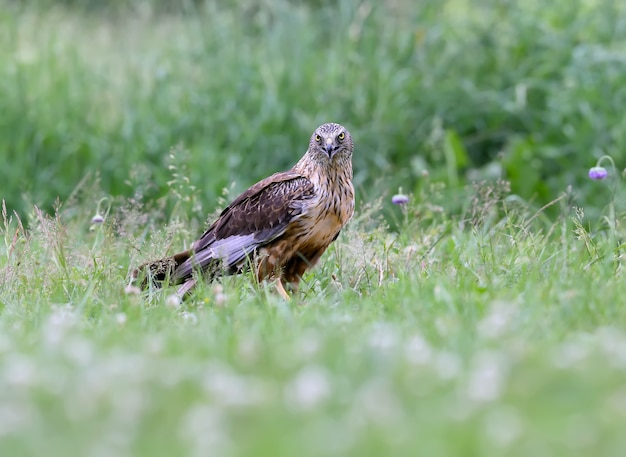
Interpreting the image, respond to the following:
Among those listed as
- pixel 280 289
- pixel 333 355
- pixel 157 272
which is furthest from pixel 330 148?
pixel 333 355

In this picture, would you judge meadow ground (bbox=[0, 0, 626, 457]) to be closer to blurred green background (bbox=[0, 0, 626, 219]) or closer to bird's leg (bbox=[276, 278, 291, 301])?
blurred green background (bbox=[0, 0, 626, 219])

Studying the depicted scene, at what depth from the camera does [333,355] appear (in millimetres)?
3586

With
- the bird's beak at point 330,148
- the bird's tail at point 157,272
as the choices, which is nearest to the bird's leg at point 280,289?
the bird's tail at point 157,272

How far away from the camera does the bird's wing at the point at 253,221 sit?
5.98 meters

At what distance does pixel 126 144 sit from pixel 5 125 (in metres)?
0.97

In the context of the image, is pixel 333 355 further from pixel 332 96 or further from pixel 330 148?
pixel 332 96

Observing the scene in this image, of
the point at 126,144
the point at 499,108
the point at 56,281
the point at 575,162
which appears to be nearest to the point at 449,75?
the point at 499,108

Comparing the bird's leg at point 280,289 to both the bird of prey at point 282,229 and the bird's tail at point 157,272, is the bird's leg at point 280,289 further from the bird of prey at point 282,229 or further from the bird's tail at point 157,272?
the bird's tail at point 157,272

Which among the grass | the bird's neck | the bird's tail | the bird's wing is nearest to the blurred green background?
the bird's wing

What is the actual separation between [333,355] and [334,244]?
9.49 feet

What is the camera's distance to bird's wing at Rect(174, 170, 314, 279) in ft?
19.6

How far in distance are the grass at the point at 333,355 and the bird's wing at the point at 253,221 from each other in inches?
11.4

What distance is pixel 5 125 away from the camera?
29.7 ft

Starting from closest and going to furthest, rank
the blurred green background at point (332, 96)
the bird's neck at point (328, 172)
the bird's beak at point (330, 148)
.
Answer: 1. the bird's neck at point (328, 172)
2. the bird's beak at point (330, 148)
3. the blurred green background at point (332, 96)
